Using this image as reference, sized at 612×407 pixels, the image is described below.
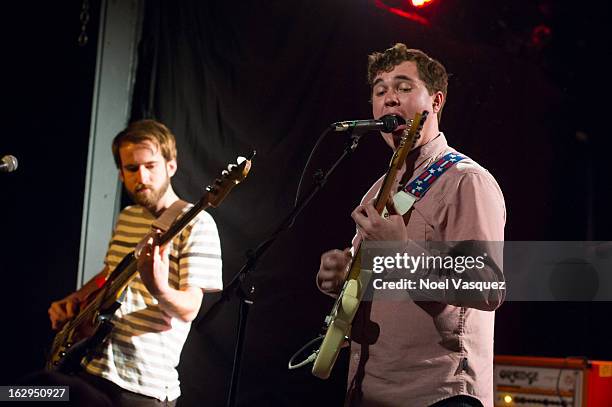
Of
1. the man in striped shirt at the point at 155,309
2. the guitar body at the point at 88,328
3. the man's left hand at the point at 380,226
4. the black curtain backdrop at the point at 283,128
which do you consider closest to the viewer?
the man's left hand at the point at 380,226

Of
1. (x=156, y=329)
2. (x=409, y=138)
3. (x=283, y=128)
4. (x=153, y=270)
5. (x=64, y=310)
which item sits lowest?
(x=156, y=329)

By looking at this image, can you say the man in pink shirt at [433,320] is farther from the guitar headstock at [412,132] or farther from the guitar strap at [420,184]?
the guitar headstock at [412,132]

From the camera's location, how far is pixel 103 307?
374cm

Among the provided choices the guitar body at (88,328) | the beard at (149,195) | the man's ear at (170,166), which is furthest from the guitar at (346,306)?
the man's ear at (170,166)

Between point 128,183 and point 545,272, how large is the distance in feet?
8.54


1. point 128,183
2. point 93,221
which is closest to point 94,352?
point 128,183

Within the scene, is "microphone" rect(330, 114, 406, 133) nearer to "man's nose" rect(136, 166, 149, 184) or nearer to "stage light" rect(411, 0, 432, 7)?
"man's nose" rect(136, 166, 149, 184)

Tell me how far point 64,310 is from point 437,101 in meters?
2.33

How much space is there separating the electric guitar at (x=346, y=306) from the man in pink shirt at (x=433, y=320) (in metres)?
0.10

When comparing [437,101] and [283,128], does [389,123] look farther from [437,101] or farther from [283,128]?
[283,128]

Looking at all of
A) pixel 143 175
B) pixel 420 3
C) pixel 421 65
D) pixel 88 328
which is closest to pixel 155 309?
pixel 88 328

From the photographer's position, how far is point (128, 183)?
161 inches

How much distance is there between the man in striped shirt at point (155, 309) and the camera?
350 cm

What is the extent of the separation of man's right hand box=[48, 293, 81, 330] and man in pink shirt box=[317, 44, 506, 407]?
1.90 m
